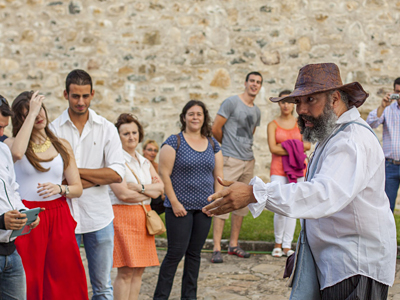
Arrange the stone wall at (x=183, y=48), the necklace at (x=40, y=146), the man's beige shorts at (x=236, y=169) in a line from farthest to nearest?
the stone wall at (x=183, y=48) < the man's beige shorts at (x=236, y=169) < the necklace at (x=40, y=146)

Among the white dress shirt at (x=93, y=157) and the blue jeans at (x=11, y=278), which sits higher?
the white dress shirt at (x=93, y=157)

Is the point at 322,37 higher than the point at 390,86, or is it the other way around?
the point at 322,37

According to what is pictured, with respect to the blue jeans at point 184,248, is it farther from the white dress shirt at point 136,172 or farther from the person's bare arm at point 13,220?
the person's bare arm at point 13,220

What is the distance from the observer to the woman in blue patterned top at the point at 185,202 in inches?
177

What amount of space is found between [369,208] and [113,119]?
287 inches

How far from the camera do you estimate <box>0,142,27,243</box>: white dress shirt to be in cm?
302

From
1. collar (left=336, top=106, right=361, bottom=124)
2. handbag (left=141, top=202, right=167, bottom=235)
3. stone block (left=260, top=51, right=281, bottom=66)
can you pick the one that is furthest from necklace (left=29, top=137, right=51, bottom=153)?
stone block (left=260, top=51, right=281, bottom=66)

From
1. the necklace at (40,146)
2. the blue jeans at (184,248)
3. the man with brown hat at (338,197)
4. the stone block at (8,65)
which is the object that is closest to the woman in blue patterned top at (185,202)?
the blue jeans at (184,248)

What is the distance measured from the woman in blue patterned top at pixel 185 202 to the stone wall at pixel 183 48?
432 centimetres

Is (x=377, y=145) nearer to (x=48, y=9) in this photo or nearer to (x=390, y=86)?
(x=390, y=86)

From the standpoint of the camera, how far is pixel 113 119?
9.20 meters

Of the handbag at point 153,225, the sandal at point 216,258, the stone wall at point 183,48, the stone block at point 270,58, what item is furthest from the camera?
the stone block at point 270,58

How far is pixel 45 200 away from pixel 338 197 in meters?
2.17

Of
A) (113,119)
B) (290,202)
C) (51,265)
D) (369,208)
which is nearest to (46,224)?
(51,265)
